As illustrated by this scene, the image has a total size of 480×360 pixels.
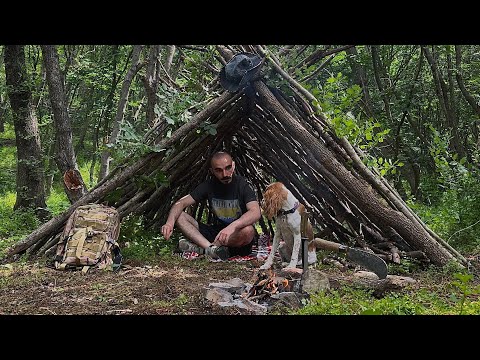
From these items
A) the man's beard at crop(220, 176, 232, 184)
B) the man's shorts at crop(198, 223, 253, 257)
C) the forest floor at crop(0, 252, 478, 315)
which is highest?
the man's beard at crop(220, 176, 232, 184)

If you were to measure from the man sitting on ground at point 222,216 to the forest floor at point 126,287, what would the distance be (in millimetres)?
339

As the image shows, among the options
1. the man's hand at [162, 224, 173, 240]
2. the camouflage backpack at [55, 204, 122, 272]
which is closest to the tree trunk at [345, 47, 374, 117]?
the man's hand at [162, 224, 173, 240]

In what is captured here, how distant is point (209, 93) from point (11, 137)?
14.3m

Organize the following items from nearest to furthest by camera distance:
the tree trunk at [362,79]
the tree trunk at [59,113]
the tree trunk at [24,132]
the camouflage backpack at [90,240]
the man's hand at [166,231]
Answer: the camouflage backpack at [90,240] → the man's hand at [166,231] → the tree trunk at [59,113] → the tree trunk at [24,132] → the tree trunk at [362,79]

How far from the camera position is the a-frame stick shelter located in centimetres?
522

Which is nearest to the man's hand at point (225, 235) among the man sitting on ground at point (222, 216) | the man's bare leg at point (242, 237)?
the man sitting on ground at point (222, 216)

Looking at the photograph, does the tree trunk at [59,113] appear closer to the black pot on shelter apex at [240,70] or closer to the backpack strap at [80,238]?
the backpack strap at [80,238]

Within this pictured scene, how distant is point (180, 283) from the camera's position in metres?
4.52

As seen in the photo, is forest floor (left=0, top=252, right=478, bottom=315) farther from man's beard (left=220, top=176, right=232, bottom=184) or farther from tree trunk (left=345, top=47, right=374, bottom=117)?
tree trunk (left=345, top=47, right=374, bottom=117)

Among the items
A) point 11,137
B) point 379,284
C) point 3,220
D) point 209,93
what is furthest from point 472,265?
point 11,137

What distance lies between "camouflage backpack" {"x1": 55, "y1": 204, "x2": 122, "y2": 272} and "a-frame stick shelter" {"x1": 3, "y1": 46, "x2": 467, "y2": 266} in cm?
30

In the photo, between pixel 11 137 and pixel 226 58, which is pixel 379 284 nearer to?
pixel 226 58

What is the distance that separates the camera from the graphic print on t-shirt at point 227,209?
20.7 ft

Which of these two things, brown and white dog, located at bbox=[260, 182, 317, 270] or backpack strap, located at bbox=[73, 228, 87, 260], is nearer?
brown and white dog, located at bbox=[260, 182, 317, 270]
